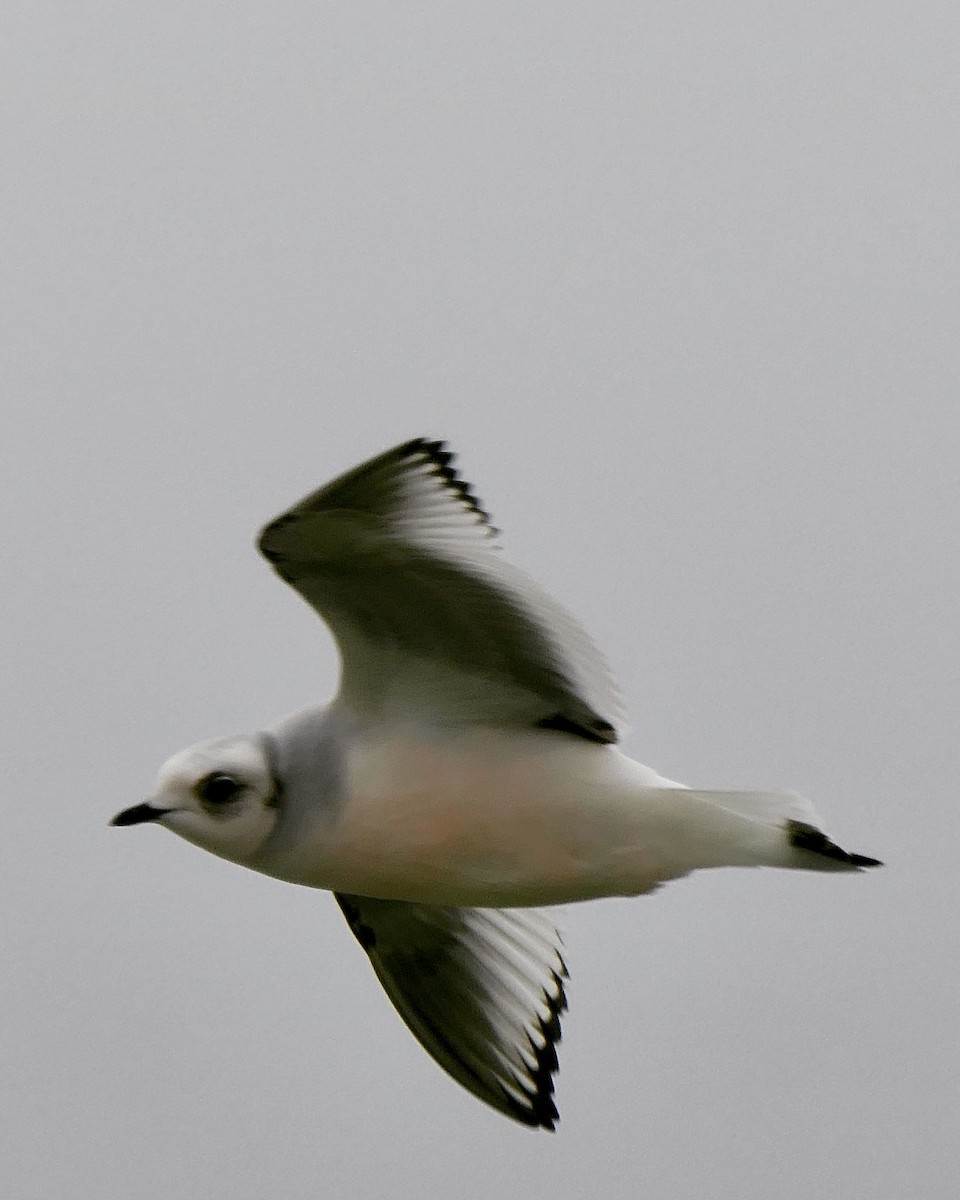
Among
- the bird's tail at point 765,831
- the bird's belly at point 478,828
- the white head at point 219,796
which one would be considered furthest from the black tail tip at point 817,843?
the white head at point 219,796

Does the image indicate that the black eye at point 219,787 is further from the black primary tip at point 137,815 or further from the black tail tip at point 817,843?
the black tail tip at point 817,843

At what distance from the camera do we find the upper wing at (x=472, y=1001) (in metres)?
5.57

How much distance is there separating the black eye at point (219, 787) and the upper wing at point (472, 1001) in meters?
0.86

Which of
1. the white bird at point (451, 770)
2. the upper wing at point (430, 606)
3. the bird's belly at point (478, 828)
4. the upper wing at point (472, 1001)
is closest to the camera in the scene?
the upper wing at point (430, 606)

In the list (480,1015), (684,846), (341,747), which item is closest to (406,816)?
(341,747)

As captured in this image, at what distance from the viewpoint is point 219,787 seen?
15.6ft

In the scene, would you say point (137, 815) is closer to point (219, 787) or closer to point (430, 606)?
point (219, 787)

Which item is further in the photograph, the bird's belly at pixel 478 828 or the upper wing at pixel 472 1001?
the upper wing at pixel 472 1001

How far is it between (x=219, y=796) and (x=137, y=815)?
0.54 feet

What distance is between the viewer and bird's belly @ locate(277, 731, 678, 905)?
4820 millimetres

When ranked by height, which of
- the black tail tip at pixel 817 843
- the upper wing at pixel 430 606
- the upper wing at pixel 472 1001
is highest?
the upper wing at pixel 430 606

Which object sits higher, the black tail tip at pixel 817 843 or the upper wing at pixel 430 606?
the upper wing at pixel 430 606

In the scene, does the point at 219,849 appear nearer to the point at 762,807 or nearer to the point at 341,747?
the point at 341,747

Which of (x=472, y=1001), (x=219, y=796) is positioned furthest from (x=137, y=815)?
(x=472, y=1001)
